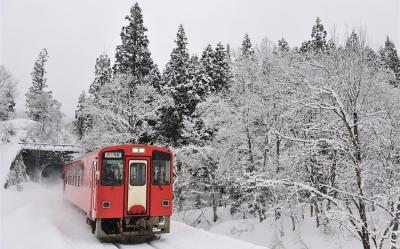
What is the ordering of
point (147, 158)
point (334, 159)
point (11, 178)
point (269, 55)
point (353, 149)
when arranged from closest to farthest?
point (147, 158), point (353, 149), point (334, 159), point (269, 55), point (11, 178)

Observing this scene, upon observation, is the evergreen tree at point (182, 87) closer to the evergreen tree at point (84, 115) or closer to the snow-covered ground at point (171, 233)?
the evergreen tree at point (84, 115)

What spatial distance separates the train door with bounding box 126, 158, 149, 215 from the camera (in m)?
11.2

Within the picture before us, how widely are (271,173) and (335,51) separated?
10.1m

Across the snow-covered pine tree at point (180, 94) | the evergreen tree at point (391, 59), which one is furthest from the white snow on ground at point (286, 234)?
the evergreen tree at point (391, 59)

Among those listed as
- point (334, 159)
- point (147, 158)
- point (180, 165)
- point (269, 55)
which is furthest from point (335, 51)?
point (180, 165)

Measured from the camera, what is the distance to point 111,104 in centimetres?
2828

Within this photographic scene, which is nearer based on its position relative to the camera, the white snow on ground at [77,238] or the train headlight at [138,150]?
the white snow on ground at [77,238]

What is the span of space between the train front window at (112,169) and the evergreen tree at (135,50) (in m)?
21.4

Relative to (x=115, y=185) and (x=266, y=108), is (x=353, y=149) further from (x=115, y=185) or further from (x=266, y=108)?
(x=266, y=108)

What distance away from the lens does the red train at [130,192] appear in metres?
10.9

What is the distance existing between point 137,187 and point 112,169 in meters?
0.94

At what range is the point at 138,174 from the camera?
37.7ft

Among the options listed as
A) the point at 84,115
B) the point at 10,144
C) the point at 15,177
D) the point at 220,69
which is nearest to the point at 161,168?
the point at 84,115

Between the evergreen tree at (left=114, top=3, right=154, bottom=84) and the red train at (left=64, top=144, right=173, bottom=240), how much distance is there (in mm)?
21196
